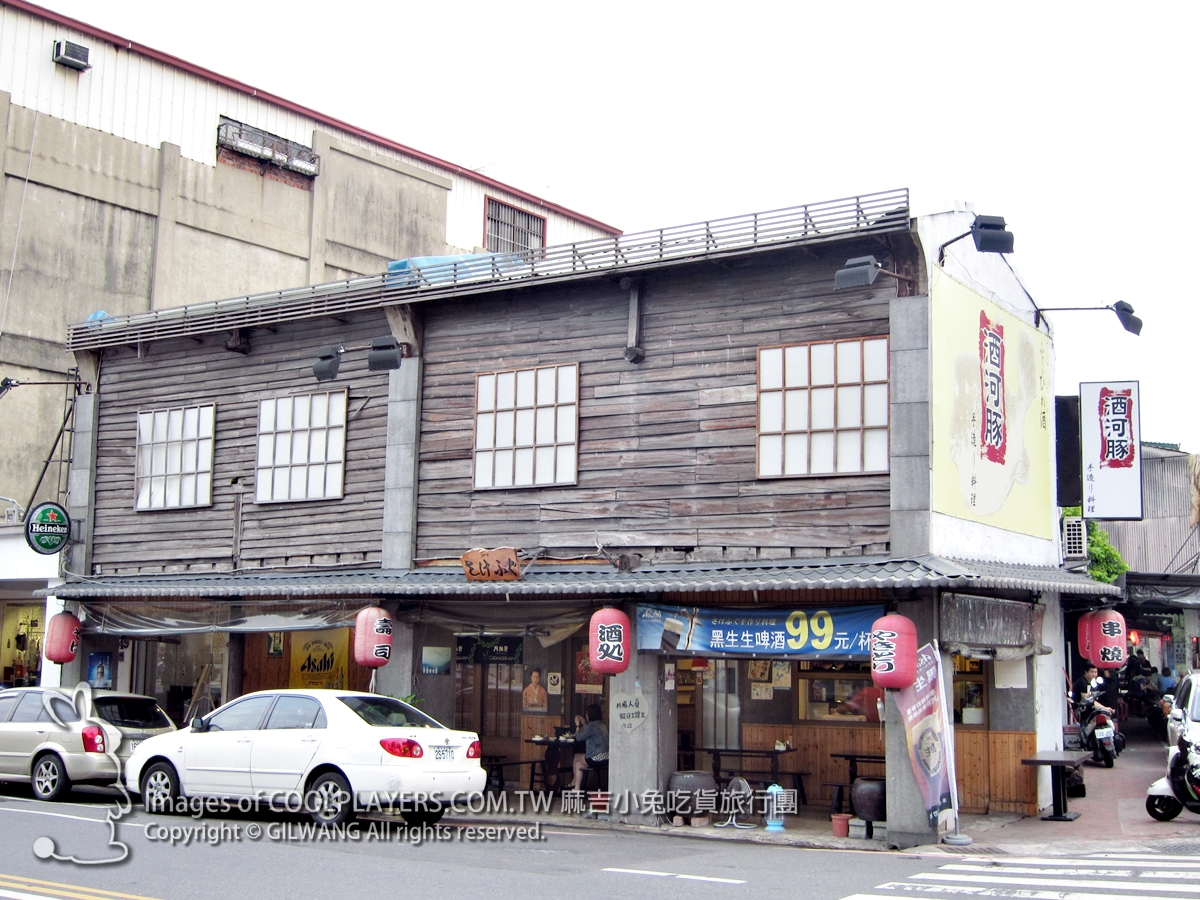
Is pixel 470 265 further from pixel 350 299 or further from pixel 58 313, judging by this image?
pixel 58 313

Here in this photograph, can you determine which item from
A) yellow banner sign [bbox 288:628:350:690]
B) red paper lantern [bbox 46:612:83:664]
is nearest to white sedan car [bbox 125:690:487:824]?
yellow banner sign [bbox 288:628:350:690]

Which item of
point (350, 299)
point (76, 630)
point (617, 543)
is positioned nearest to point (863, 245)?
point (617, 543)

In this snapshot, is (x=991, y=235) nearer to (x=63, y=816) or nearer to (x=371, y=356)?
(x=371, y=356)

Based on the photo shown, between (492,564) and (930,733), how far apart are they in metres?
6.24

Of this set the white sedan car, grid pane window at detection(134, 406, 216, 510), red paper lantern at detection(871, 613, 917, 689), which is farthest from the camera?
grid pane window at detection(134, 406, 216, 510)

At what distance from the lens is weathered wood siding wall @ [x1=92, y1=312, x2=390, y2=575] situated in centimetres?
1953

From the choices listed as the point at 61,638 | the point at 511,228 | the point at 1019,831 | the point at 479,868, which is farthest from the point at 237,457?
the point at 511,228

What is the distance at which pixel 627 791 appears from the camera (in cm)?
1606

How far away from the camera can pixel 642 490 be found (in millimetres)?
16922

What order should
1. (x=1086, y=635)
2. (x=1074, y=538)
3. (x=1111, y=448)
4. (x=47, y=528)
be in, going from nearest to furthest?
(x=1111, y=448) < (x=1086, y=635) < (x=47, y=528) < (x=1074, y=538)

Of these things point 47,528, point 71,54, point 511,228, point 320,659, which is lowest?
point 320,659

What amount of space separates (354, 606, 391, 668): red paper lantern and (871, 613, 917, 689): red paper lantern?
7.24 m

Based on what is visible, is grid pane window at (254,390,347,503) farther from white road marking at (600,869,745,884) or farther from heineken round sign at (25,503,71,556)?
white road marking at (600,869,745,884)

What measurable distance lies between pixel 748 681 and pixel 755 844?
431cm
